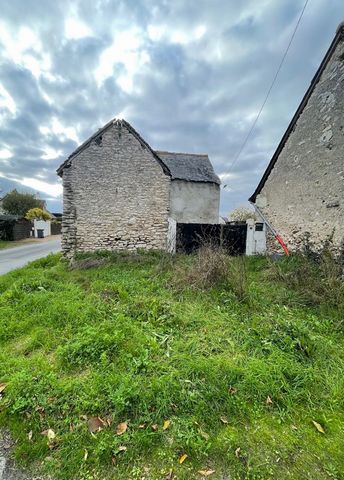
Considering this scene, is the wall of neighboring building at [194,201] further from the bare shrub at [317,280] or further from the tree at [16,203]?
the tree at [16,203]

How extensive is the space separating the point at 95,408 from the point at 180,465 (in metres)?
1.03

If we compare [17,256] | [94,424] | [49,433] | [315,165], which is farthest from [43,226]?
[94,424]

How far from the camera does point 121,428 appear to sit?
2.20 m

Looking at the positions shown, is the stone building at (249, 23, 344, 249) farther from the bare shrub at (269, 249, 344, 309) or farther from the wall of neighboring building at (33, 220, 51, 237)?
the wall of neighboring building at (33, 220, 51, 237)

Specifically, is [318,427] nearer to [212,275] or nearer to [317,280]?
[212,275]

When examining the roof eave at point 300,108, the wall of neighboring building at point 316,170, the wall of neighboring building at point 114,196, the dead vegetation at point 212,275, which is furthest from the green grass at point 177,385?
the roof eave at point 300,108

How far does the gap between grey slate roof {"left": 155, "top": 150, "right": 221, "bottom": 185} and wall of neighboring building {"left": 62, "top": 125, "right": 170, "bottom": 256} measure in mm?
4247

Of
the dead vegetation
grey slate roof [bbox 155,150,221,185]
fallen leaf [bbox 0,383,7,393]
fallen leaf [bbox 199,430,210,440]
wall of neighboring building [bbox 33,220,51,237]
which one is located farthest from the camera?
wall of neighboring building [bbox 33,220,51,237]

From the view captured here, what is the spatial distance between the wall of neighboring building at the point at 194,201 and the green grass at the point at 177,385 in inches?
400

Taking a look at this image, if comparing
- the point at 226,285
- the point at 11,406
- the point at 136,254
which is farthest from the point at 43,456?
the point at 136,254

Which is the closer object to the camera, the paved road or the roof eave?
the roof eave

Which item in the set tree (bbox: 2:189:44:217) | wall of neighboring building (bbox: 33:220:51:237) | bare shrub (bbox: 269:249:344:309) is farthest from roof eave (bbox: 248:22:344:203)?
tree (bbox: 2:189:44:217)

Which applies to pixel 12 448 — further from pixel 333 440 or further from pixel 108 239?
pixel 108 239

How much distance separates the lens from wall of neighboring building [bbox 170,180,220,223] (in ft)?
47.4
